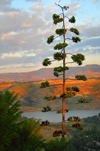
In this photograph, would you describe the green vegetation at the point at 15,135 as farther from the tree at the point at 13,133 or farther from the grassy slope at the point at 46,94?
the grassy slope at the point at 46,94

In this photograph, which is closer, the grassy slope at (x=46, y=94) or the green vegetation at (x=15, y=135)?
the green vegetation at (x=15, y=135)

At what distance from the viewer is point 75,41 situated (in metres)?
7.21

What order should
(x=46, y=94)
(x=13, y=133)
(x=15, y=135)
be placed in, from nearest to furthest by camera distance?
(x=13, y=133), (x=15, y=135), (x=46, y=94)

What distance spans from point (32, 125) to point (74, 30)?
4.64 meters

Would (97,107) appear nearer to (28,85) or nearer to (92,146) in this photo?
(28,85)

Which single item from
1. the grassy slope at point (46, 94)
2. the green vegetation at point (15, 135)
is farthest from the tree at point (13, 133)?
the grassy slope at point (46, 94)

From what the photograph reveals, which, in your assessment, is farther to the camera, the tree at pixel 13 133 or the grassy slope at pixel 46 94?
the grassy slope at pixel 46 94

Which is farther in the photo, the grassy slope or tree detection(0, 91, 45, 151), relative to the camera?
the grassy slope

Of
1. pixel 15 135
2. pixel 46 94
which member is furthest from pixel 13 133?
pixel 46 94

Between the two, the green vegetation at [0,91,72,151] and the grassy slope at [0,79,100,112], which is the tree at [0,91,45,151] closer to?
the green vegetation at [0,91,72,151]

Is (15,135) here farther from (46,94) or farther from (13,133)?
(46,94)

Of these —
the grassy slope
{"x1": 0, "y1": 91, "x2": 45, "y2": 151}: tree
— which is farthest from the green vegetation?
the grassy slope

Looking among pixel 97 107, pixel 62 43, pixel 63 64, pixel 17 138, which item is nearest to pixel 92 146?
pixel 63 64

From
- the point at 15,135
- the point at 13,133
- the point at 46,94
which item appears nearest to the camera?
the point at 13,133
